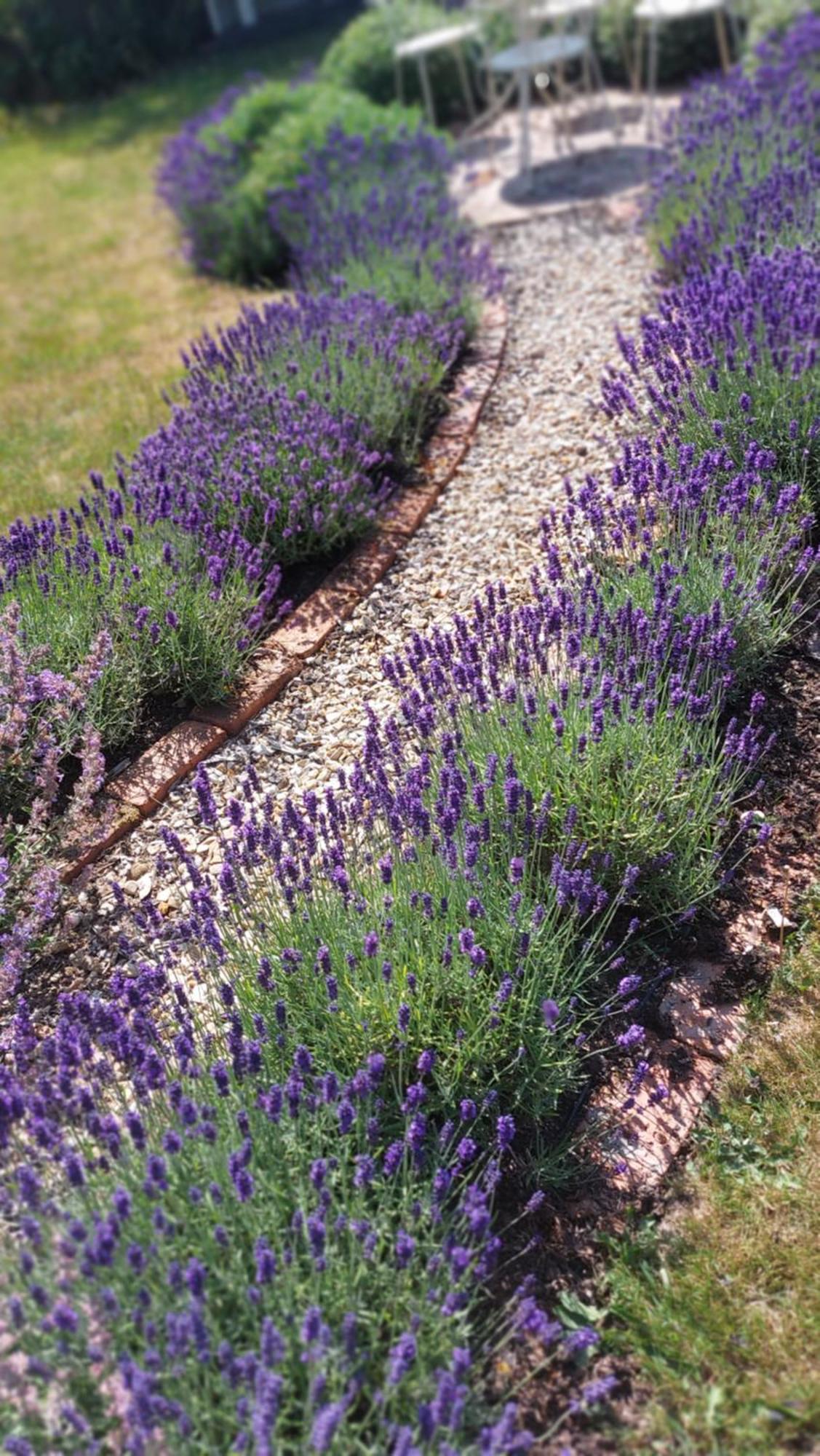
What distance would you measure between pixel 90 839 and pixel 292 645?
3.51ft

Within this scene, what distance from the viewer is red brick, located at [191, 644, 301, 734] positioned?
12.7ft

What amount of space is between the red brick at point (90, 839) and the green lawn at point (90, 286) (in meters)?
2.07

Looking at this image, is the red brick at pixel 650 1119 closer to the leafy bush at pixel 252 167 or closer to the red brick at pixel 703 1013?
the red brick at pixel 703 1013

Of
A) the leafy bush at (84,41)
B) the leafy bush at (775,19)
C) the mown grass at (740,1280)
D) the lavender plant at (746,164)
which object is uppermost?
the leafy bush at (84,41)

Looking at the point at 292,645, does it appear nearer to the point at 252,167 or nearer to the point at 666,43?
the point at 252,167

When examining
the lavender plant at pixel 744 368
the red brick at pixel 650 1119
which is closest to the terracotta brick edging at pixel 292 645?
the lavender plant at pixel 744 368

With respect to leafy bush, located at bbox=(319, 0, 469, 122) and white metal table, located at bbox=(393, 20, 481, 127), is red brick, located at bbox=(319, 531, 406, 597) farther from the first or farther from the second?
leafy bush, located at bbox=(319, 0, 469, 122)

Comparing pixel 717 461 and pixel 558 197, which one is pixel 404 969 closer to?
pixel 717 461

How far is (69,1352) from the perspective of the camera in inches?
78.0

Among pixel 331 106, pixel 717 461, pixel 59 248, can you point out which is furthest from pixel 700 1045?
pixel 59 248

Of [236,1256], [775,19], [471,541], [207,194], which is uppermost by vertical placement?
[775,19]

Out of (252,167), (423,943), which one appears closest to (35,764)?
(423,943)

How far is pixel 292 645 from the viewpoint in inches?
165

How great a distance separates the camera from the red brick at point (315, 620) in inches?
165
